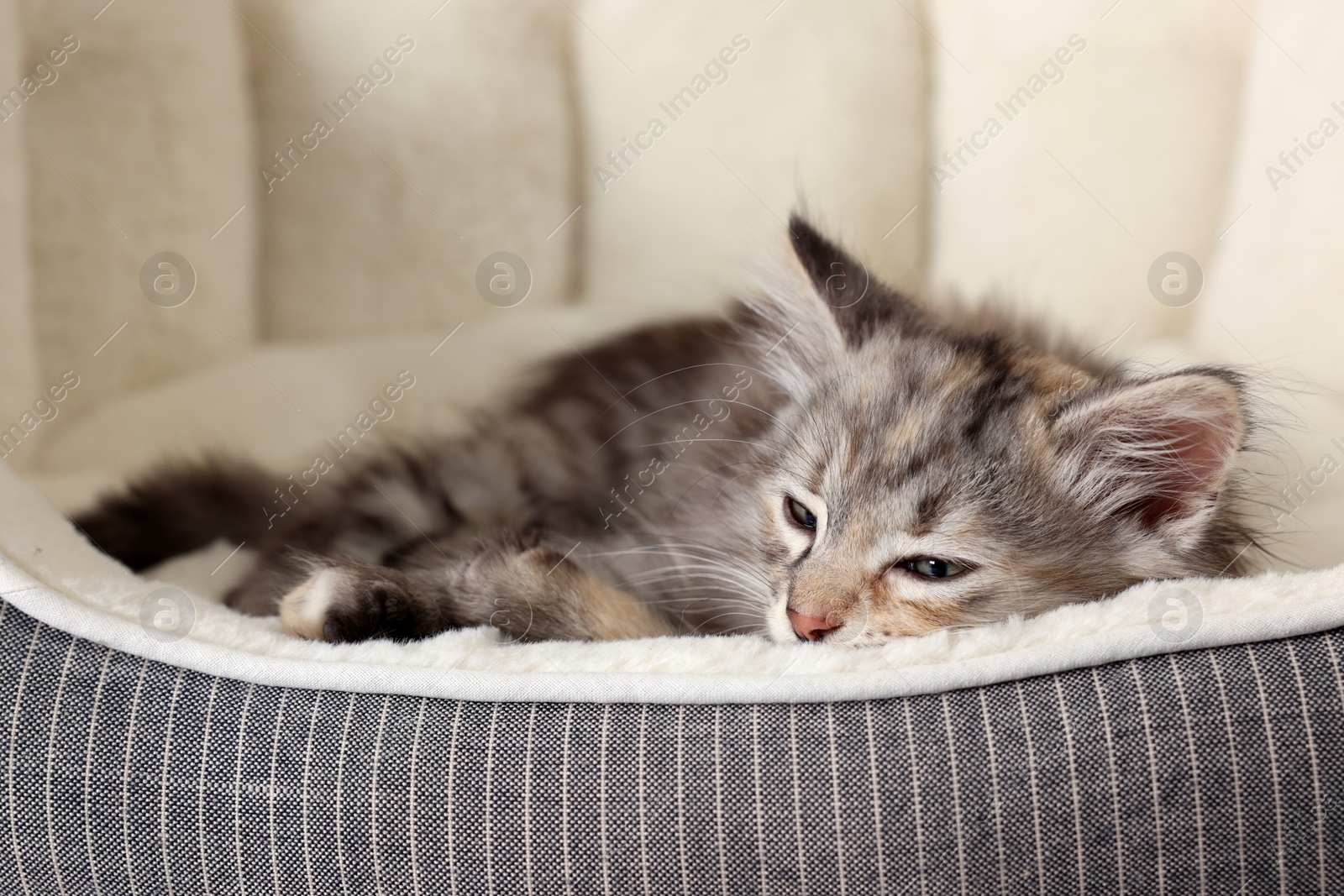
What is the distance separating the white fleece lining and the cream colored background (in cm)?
101

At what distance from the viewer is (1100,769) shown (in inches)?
40.6

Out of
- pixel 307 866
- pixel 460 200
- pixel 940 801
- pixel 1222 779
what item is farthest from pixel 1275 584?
pixel 460 200

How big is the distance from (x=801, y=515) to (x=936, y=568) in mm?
237

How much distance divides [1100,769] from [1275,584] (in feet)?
1.10

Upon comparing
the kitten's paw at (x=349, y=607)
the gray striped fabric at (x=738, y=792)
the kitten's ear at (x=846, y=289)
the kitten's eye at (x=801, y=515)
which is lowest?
the gray striped fabric at (x=738, y=792)

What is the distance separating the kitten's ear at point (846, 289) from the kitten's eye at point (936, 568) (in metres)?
0.42

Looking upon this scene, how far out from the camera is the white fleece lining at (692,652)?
3.56 ft

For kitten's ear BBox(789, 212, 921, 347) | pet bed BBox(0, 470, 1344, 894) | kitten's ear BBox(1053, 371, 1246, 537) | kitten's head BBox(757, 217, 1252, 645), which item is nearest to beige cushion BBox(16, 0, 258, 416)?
pet bed BBox(0, 470, 1344, 894)

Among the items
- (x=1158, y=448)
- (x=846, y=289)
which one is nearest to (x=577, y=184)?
(x=846, y=289)

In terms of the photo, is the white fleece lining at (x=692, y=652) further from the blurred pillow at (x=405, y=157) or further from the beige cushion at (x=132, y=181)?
the blurred pillow at (x=405, y=157)

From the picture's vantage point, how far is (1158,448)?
1.30 m

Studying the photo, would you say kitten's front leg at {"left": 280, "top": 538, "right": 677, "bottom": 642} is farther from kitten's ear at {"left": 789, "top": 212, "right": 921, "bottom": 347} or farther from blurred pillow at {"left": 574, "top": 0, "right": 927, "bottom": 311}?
blurred pillow at {"left": 574, "top": 0, "right": 927, "bottom": 311}

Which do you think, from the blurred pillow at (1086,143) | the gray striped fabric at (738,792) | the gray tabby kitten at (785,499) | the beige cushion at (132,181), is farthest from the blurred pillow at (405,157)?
the gray striped fabric at (738,792)

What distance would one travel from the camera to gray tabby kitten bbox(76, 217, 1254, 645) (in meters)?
1.31
